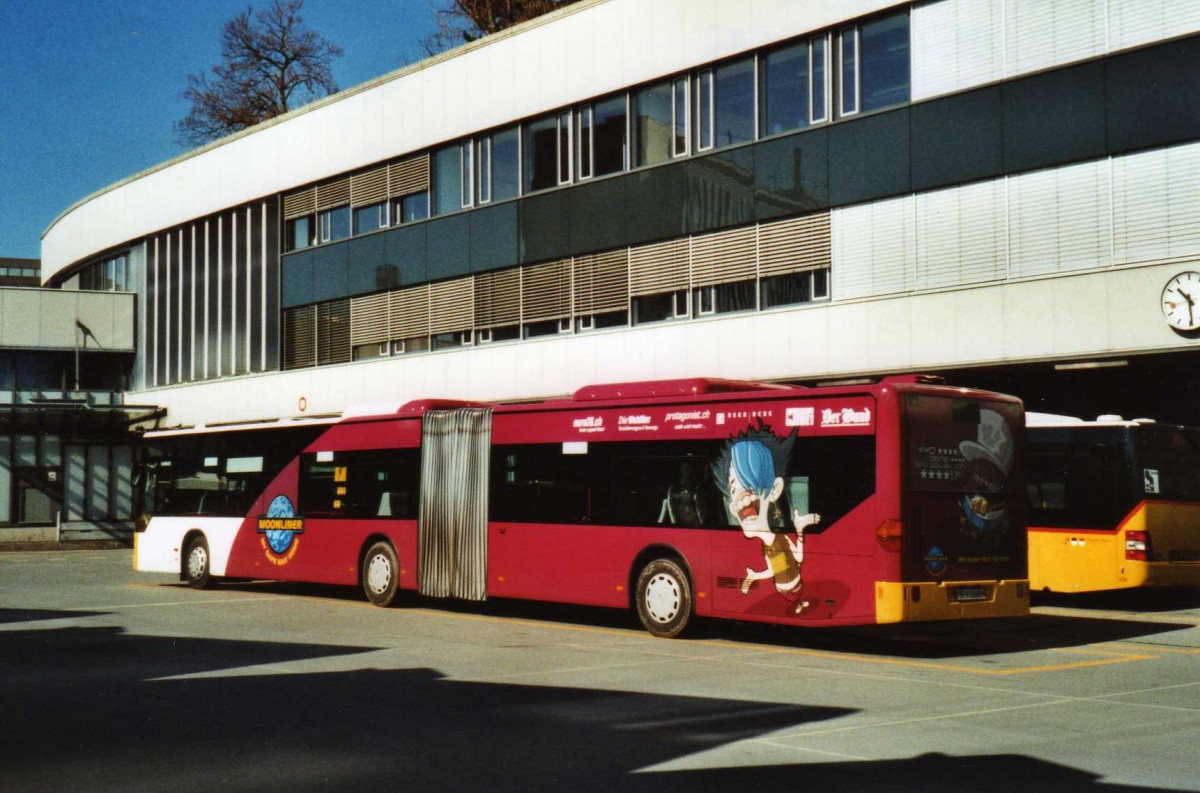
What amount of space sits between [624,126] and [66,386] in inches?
1105

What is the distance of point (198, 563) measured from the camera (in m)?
23.9

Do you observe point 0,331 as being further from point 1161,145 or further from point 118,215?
point 1161,145

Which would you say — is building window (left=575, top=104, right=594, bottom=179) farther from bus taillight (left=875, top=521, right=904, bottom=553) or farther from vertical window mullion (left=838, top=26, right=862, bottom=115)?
bus taillight (left=875, top=521, right=904, bottom=553)

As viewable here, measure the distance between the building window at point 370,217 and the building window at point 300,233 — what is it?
204 cm

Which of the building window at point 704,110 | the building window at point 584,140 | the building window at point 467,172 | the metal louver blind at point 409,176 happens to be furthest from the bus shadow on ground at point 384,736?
the metal louver blind at point 409,176

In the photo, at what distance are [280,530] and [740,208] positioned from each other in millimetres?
10042

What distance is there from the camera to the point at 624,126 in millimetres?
27641

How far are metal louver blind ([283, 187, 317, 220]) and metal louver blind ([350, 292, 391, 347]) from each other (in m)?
3.31

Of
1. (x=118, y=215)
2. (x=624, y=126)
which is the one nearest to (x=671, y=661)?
(x=624, y=126)

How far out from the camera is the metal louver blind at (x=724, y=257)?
82.2 feet

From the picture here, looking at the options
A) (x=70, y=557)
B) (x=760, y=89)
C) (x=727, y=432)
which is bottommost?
(x=70, y=557)

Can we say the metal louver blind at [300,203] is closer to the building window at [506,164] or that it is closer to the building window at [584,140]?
the building window at [506,164]

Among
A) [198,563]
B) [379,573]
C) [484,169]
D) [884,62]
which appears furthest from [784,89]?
[198,563]

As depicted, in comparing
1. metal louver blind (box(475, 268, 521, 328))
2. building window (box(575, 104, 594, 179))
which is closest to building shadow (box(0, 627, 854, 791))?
building window (box(575, 104, 594, 179))
